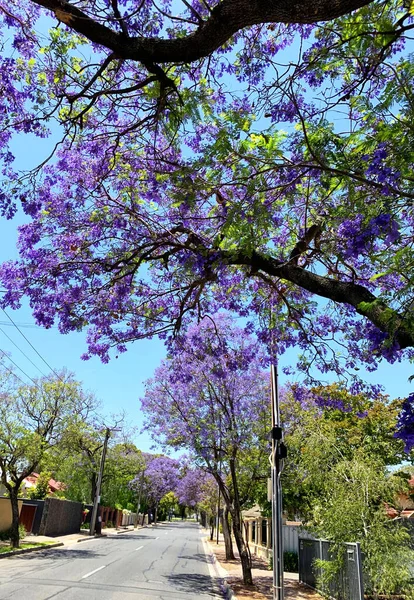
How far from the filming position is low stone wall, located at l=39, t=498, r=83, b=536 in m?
27.5

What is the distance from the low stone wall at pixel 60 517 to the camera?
2748 centimetres

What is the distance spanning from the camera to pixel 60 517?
30281mm

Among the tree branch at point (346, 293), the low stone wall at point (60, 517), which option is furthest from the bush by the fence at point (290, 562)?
the tree branch at point (346, 293)

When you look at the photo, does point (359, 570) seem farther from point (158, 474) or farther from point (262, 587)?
point (158, 474)

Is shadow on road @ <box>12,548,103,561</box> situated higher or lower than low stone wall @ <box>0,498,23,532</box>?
lower

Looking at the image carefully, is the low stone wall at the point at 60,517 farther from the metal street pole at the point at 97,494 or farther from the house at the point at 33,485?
the house at the point at 33,485

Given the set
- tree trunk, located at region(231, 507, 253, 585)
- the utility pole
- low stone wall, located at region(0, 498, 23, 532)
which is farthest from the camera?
low stone wall, located at region(0, 498, 23, 532)

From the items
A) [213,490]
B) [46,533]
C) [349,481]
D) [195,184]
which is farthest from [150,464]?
[195,184]

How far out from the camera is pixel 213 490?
1361 inches

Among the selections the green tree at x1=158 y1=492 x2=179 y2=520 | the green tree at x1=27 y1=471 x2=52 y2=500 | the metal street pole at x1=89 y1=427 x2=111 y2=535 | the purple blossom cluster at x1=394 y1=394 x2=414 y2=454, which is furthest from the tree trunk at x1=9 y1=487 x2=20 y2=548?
the green tree at x1=158 y1=492 x2=179 y2=520

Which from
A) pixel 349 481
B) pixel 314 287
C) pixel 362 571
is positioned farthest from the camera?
pixel 349 481

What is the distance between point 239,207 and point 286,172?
1.06m

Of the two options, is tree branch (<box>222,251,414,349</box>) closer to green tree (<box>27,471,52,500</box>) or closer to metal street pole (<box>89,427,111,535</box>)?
metal street pole (<box>89,427,111,535</box>)

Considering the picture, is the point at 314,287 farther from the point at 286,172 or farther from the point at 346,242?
the point at 286,172
